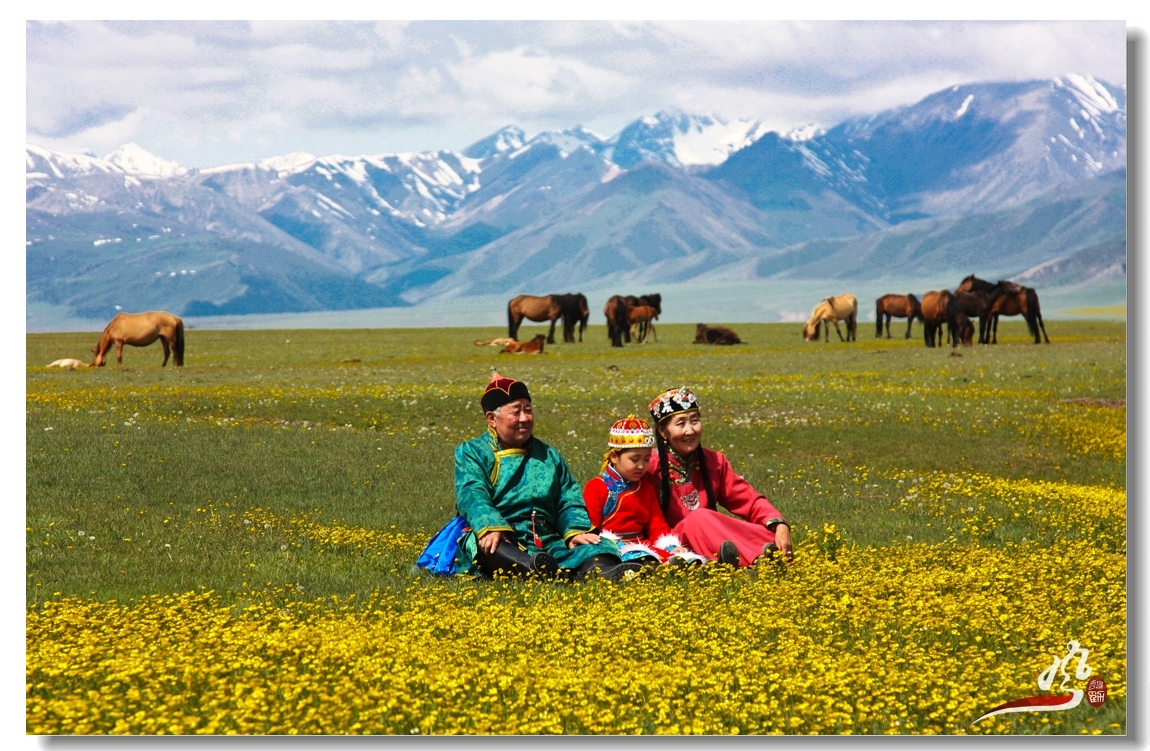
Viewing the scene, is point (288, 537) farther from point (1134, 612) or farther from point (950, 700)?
point (1134, 612)

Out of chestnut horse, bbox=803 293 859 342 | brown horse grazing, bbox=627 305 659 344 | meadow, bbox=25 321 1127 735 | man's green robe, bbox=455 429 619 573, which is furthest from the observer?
chestnut horse, bbox=803 293 859 342

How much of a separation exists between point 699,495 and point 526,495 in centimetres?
174

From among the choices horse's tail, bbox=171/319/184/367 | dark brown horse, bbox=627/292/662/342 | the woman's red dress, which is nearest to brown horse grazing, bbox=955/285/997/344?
dark brown horse, bbox=627/292/662/342

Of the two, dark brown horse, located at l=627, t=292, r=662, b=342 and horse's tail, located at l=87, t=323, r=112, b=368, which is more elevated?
dark brown horse, located at l=627, t=292, r=662, b=342

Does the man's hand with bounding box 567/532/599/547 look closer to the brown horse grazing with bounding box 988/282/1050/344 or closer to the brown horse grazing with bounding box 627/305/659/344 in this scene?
the brown horse grazing with bounding box 988/282/1050/344

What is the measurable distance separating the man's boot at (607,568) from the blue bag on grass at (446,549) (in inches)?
45.0

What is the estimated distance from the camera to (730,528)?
1102 centimetres

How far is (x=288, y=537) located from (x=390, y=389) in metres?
18.7

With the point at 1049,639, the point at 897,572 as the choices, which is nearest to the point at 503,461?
the point at 897,572

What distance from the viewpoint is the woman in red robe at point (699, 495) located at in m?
10.7

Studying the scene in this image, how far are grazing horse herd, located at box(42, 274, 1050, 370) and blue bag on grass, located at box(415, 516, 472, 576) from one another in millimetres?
32148

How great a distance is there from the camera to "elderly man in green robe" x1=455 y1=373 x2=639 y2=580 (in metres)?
10.2

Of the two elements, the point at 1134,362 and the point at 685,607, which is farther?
the point at 1134,362

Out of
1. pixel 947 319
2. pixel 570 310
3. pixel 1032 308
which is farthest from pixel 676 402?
pixel 570 310
